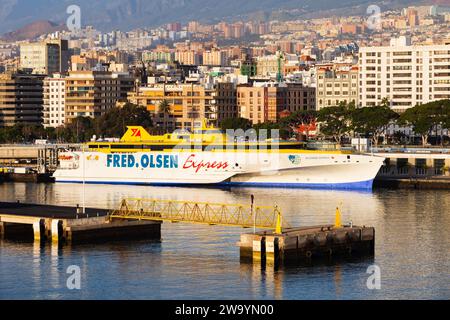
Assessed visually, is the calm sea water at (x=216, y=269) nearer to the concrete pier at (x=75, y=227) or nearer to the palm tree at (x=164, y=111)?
the concrete pier at (x=75, y=227)

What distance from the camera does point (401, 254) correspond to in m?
42.7

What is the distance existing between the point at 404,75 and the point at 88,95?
37.6 meters

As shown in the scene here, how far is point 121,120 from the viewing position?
5010 inches

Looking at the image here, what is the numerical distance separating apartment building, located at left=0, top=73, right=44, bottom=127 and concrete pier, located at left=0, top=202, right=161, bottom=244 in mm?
105335

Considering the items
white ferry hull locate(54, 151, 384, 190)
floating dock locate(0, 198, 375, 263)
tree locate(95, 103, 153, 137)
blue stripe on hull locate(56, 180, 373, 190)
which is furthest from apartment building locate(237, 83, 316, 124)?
floating dock locate(0, 198, 375, 263)

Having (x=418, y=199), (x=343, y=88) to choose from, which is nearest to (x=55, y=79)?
(x=343, y=88)

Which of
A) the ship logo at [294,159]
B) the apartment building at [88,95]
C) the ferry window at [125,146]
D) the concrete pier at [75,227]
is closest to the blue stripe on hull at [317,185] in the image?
the ship logo at [294,159]

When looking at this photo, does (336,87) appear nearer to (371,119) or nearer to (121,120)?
(121,120)

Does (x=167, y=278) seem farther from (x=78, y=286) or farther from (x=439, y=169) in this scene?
(x=439, y=169)

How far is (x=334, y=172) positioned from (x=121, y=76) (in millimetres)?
82010

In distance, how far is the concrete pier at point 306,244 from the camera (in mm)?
40062

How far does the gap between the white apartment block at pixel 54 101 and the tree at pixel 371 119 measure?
173 feet

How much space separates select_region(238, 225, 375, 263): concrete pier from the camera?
1577 inches

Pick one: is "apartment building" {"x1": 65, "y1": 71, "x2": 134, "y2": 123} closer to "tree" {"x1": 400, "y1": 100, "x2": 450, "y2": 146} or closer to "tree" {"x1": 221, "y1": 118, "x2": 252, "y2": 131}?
"tree" {"x1": 221, "y1": 118, "x2": 252, "y2": 131}
